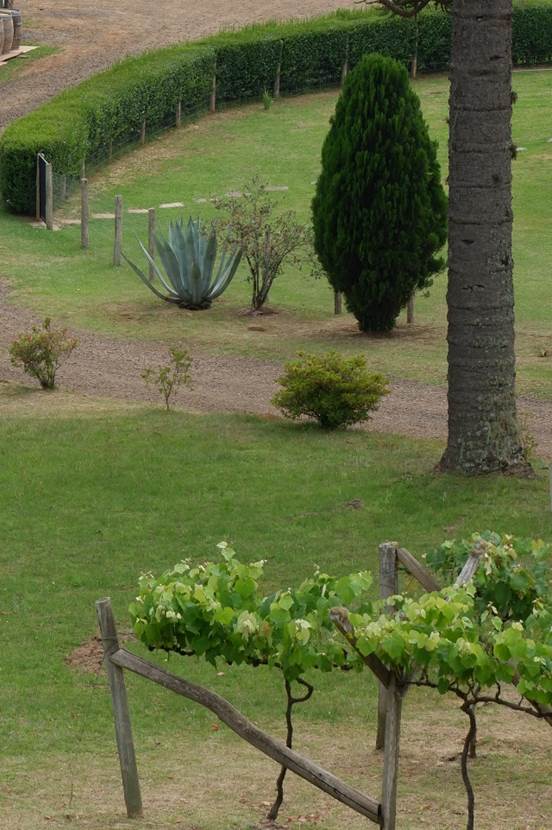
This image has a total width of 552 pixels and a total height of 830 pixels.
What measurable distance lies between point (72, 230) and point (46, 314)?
225 inches

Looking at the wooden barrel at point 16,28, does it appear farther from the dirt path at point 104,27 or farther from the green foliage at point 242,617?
the green foliage at point 242,617

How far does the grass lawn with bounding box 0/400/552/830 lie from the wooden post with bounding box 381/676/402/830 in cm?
60

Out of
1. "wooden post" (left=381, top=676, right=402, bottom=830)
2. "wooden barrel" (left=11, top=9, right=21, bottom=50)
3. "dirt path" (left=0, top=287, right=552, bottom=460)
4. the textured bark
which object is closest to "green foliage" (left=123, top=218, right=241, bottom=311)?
"dirt path" (left=0, top=287, right=552, bottom=460)

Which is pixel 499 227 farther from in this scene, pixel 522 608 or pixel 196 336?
pixel 196 336

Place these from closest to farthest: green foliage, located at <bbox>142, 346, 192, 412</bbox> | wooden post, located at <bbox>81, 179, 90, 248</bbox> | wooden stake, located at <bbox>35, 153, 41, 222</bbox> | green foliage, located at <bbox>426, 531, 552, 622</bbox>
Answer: green foliage, located at <bbox>426, 531, 552, 622</bbox>, green foliage, located at <bbox>142, 346, 192, 412</bbox>, wooden post, located at <bbox>81, 179, 90, 248</bbox>, wooden stake, located at <bbox>35, 153, 41, 222</bbox>

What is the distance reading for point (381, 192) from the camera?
20594 mm

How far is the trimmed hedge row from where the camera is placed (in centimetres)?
2909

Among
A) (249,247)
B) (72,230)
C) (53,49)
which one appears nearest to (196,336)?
(249,247)

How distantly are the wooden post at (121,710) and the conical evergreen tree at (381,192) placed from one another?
46.1ft

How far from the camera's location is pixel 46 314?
22.3 metres

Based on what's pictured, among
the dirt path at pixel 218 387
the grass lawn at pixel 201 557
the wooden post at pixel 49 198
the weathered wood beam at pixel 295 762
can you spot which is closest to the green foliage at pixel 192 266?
the dirt path at pixel 218 387

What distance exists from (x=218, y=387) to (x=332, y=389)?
349 centimetres

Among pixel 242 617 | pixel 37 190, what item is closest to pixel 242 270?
pixel 37 190

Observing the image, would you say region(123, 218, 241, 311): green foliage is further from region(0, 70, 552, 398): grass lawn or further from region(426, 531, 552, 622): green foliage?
region(426, 531, 552, 622): green foliage
